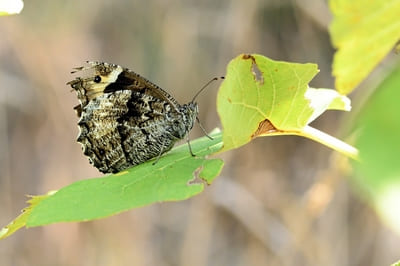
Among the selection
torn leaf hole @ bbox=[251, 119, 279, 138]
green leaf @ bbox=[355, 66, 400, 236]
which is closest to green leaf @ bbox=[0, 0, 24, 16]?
torn leaf hole @ bbox=[251, 119, 279, 138]

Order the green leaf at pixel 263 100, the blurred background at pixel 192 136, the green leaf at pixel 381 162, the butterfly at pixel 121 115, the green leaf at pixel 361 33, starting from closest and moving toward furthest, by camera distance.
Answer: the green leaf at pixel 381 162
the green leaf at pixel 361 33
the green leaf at pixel 263 100
the butterfly at pixel 121 115
the blurred background at pixel 192 136

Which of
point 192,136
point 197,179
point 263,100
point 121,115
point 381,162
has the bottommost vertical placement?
point 192,136

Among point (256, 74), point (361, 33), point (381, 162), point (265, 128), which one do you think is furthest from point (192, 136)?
point (381, 162)

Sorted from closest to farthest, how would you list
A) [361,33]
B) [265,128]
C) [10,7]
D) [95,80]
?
[361,33] < [10,7] < [265,128] < [95,80]

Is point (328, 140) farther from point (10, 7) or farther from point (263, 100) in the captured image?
point (10, 7)

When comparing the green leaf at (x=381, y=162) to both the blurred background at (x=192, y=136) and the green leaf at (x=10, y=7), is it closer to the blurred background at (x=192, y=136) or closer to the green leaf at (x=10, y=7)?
the green leaf at (x=10, y=7)

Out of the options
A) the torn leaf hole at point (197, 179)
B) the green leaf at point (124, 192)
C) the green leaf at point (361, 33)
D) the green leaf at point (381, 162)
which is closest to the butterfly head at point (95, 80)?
the green leaf at point (124, 192)

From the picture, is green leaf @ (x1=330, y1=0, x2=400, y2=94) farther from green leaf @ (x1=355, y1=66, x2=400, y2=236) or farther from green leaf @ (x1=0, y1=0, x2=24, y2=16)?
green leaf @ (x1=0, y1=0, x2=24, y2=16)
